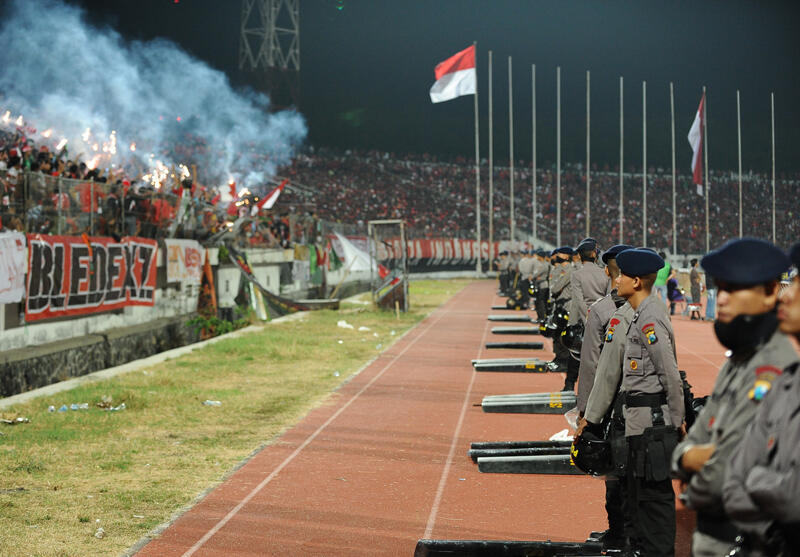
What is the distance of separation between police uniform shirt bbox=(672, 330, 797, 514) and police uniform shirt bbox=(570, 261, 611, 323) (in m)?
6.72

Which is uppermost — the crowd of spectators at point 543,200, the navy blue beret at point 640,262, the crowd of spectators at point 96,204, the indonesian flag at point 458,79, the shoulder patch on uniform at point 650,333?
the indonesian flag at point 458,79

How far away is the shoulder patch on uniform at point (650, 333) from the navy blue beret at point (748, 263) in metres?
1.97

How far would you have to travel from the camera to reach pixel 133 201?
17031 millimetres

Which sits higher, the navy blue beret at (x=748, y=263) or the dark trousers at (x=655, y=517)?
the navy blue beret at (x=748, y=263)

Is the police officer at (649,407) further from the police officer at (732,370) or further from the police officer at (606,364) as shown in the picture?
the police officer at (732,370)

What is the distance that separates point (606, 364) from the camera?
5113mm

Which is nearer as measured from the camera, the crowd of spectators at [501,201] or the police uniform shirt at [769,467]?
the police uniform shirt at [769,467]

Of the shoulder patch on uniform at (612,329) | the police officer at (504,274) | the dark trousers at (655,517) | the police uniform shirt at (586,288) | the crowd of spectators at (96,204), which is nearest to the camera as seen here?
the dark trousers at (655,517)

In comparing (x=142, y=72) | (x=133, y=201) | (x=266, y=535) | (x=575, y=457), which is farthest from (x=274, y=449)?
(x=142, y=72)

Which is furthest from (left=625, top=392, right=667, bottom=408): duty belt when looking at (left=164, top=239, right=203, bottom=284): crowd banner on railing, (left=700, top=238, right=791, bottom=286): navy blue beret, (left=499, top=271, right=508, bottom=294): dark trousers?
(left=499, top=271, right=508, bottom=294): dark trousers

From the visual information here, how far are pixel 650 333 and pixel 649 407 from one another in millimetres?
400

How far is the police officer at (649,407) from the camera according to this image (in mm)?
4707

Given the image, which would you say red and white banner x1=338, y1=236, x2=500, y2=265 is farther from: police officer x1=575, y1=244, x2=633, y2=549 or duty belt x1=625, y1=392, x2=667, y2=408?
duty belt x1=625, y1=392, x2=667, y2=408

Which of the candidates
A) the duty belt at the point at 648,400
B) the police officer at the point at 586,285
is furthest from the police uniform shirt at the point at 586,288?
the duty belt at the point at 648,400
